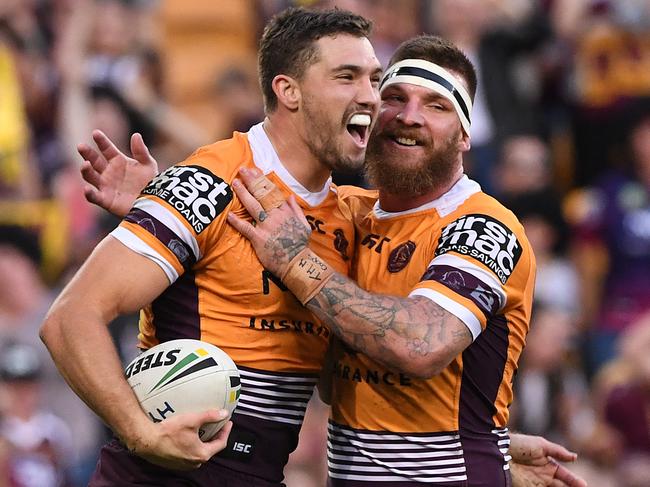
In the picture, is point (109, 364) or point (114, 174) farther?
point (114, 174)

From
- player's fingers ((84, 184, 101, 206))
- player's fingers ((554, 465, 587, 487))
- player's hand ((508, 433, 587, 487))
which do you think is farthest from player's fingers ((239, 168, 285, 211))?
player's fingers ((554, 465, 587, 487))

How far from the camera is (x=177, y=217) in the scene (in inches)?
211

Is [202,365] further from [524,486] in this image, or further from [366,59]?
[524,486]

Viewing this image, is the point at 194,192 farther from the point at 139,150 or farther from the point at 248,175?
the point at 139,150

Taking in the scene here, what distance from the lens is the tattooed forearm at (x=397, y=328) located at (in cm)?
546

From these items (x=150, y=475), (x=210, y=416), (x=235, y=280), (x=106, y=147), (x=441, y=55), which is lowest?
(x=150, y=475)

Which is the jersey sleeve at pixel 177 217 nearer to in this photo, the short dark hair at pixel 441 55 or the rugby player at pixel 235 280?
the rugby player at pixel 235 280

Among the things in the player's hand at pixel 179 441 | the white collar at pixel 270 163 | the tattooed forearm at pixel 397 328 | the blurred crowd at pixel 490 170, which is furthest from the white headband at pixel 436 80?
the blurred crowd at pixel 490 170

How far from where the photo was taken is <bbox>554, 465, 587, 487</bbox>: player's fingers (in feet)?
21.2

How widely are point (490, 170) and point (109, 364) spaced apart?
672cm

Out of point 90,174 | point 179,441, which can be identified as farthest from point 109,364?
point 90,174

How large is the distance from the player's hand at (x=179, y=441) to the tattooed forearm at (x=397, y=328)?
26.7 inches

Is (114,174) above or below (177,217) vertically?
above

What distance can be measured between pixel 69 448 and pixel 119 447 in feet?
16.3
